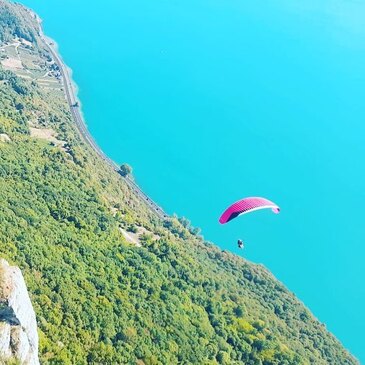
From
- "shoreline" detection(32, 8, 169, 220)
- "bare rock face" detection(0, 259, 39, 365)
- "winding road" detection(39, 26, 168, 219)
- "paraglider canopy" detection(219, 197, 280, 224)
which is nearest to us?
"bare rock face" detection(0, 259, 39, 365)

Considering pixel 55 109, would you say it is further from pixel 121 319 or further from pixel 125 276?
pixel 121 319

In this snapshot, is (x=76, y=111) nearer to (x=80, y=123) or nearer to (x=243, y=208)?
(x=80, y=123)

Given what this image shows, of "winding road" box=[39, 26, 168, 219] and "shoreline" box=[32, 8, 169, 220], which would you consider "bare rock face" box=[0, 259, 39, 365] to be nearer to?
"shoreline" box=[32, 8, 169, 220]

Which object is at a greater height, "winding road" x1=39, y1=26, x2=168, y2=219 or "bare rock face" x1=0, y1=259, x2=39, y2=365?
"winding road" x1=39, y1=26, x2=168, y2=219

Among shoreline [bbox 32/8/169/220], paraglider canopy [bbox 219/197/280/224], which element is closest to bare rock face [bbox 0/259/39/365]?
paraglider canopy [bbox 219/197/280/224]

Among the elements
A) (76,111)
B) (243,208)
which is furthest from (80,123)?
(243,208)

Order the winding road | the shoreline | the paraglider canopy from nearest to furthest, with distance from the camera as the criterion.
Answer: the paraglider canopy → the winding road → the shoreline

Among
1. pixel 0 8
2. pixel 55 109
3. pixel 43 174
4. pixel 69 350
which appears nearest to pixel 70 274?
pixel 69 350

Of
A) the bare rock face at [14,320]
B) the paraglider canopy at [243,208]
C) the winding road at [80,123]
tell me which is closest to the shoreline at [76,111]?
the winding road at [80,123]
